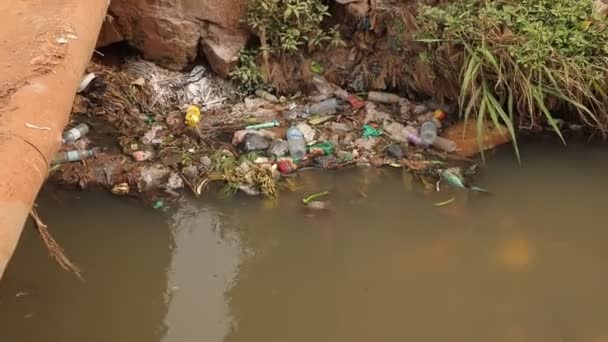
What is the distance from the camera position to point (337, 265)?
145 inches

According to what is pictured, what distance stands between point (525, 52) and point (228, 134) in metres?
1.88

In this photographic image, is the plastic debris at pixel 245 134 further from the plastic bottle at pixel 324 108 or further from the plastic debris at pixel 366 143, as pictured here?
the plastic debris at pixel 366 143

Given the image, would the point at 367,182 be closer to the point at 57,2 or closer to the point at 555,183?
the point at 555,183

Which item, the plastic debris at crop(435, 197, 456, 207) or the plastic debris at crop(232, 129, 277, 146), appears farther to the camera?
the plastic debris at crop(232, 129, 277, 146)

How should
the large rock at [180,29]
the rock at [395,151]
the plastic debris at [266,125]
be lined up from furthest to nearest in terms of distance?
the large rock at [180,29] < the plastic debris at [266,125] < the rock at [395,151]

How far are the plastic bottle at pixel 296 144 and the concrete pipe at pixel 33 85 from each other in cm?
147

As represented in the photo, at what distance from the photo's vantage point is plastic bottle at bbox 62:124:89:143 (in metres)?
4.39

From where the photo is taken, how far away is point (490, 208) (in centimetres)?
404

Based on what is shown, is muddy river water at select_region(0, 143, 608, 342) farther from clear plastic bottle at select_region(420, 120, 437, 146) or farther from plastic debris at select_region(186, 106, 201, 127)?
Result: plastic debris at select_region(186, 106, 201, 127)

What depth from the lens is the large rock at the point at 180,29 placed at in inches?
185

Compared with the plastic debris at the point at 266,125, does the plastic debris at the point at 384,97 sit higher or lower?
higher

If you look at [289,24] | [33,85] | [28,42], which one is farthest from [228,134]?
[33,85]

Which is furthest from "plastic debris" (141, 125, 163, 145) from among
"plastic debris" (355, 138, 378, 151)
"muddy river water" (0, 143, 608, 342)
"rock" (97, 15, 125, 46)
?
"plastic debris" (355, 138, 378, 151)

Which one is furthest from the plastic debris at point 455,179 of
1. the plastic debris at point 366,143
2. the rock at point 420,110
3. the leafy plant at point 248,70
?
the leafy plant at point 248,70
